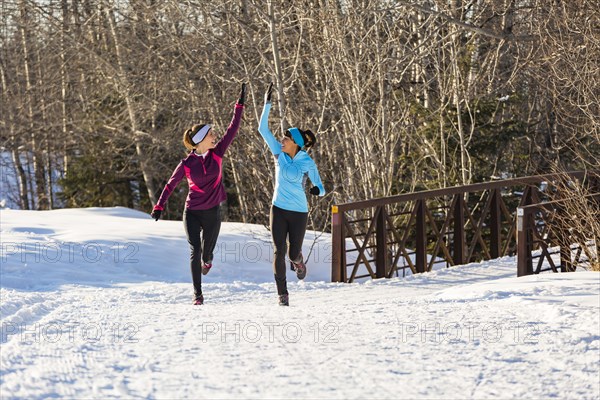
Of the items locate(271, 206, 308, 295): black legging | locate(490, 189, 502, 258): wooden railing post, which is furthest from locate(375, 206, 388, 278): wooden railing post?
locate(271, 206, 308, 295): black legging

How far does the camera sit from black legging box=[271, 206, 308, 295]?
874 cm

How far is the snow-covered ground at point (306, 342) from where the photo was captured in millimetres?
Result: 5125

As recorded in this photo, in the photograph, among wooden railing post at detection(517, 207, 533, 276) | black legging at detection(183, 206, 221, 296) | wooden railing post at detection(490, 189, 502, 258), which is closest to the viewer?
black legging at detection(183, 206, 221, 296)

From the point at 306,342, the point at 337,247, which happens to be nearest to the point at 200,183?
the point at 306,342

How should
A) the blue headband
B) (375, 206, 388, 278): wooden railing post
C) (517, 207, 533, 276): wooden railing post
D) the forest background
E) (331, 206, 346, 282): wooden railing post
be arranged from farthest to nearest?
the forest background
(375, 206, 388, 278): wooden railing post
(331, 206, 346, 282): wooden railing post
(517, 207, 533, 276): wooden railing post
the blue headband

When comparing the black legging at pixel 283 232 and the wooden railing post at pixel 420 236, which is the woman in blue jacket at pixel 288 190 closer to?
the black legging at pixel 283 232

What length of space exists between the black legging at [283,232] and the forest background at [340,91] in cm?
622

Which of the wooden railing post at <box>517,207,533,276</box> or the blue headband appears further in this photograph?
the wooden railing post at <box>517,207,533,276</box>

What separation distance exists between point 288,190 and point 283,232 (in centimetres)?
39

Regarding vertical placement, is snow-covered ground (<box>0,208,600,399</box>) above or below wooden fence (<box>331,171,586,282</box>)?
below

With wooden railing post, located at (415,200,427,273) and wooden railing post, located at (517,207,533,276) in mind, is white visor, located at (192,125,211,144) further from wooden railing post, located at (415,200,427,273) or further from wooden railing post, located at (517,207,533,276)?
wooden railing post, located at (415,200,427,273)

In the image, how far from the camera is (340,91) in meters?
17.9

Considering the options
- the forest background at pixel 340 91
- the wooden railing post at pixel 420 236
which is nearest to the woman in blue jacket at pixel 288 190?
the wooden railing post at pixel 420 236

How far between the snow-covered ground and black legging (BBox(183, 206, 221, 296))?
1.74 ft
